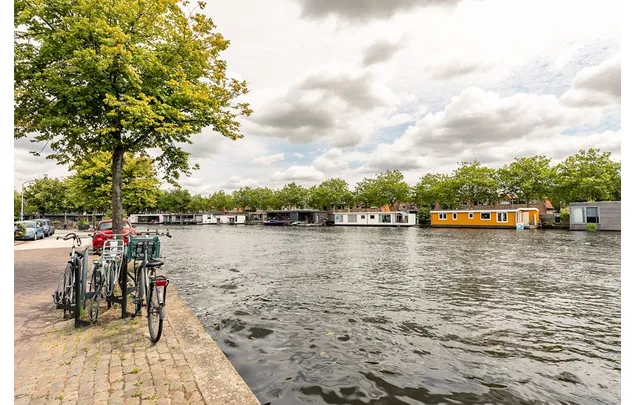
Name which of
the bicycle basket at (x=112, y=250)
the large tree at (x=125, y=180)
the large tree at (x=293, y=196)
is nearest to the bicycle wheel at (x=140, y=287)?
the bicycle basket at (x=112, y=250)

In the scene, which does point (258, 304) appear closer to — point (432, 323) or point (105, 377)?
point (432, 323)

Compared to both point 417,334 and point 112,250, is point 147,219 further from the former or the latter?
point 417,334

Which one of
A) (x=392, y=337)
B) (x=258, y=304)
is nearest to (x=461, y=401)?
(x=392, y=337)

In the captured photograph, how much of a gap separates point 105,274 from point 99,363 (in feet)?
9.15

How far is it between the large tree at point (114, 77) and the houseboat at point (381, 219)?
5845 cm

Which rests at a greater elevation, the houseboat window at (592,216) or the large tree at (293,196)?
the large tree at (293,196)

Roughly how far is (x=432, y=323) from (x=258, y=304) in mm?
4737

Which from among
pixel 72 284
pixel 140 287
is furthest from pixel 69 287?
pixel 140 287

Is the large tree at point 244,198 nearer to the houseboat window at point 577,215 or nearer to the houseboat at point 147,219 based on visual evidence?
the houseboat at point 147,219

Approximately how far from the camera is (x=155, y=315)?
5.16 meters

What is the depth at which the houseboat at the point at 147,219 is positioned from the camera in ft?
396

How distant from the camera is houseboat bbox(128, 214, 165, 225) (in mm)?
120812

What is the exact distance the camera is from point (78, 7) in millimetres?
10047

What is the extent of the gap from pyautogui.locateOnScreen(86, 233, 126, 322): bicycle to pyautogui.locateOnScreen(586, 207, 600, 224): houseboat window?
2137 inches
